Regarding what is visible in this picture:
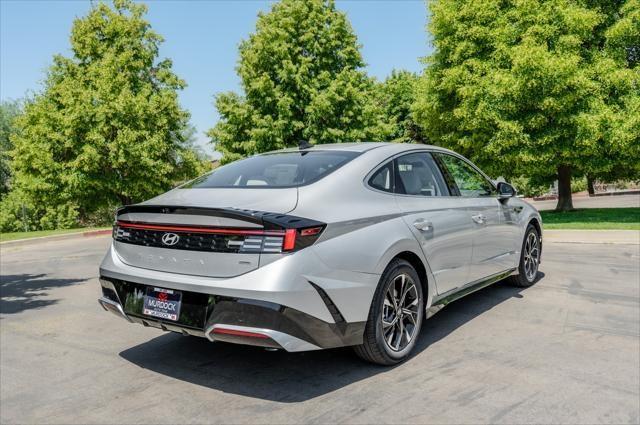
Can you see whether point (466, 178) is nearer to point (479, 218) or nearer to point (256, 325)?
point (479, 218)

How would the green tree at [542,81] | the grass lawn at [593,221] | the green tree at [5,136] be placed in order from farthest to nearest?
the green tree at [5,136], the green tree at [542,81], the grass lawn at [593,221]

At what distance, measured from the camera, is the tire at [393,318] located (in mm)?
3625

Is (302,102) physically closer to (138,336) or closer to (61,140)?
(61,140)

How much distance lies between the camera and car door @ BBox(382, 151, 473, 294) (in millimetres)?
4156

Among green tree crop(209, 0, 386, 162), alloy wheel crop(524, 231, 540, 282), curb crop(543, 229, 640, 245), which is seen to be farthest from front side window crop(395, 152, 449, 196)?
green tree crop(209, 0, 386, 162)

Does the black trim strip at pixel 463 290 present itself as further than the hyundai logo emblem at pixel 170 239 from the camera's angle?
Yes

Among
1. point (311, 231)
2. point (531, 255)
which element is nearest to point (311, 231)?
point (311, 231)

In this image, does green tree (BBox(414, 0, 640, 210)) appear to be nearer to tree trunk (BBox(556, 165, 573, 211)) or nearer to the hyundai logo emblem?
tree trunk (BBox(556, 165, 573, 211))

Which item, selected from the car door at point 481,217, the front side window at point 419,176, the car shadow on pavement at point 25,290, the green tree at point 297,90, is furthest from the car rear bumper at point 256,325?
the green tree at point 297,90

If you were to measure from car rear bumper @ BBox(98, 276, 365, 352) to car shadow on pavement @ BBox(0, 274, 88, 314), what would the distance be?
3824 millimetres

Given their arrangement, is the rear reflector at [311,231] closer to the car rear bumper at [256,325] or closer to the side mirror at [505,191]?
the car rear bumper at [256,325]

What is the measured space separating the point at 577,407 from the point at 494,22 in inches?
729

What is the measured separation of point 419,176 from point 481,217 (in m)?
0.97

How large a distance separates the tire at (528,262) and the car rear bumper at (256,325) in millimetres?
3462
